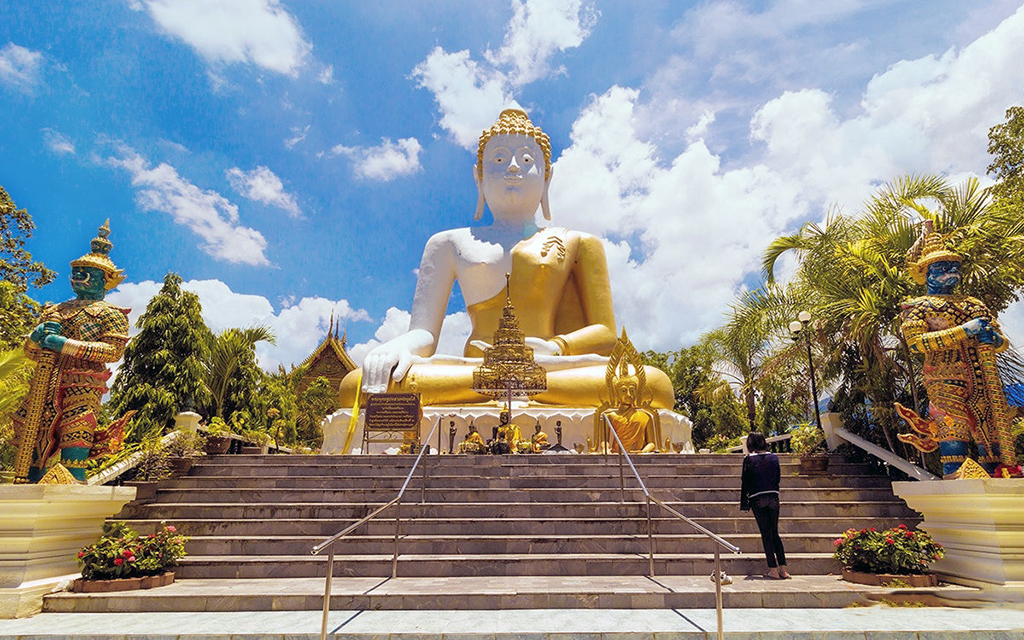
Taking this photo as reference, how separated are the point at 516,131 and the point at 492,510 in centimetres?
1140

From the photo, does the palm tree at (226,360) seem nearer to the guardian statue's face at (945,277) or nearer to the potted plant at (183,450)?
the potted plant at (183,450)

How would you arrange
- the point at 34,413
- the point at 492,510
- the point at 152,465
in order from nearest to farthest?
the point at 34,413 → the point at 492,510 → the point at 152,465

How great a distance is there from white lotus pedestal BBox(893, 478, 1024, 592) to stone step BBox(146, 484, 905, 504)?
190 centimetres

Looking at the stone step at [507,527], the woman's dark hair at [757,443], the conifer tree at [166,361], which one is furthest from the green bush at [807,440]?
the conifer tree at [166,361]

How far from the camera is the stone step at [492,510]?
7305 mm

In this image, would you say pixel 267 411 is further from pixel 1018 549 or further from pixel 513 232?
pixel 1018 549

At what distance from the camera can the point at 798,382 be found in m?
12.4

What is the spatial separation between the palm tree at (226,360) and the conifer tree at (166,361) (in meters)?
1.52

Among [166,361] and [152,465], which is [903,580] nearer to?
[152,465]

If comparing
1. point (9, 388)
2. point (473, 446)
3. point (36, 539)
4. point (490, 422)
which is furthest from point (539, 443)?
point (9, 388)

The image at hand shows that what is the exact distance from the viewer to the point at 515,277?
15500 mm

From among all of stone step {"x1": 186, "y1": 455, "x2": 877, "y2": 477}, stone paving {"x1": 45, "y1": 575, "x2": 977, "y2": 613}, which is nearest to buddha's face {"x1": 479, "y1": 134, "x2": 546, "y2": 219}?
stone step {"x1": 186, "y1": 455, "x2": 877, "y2": 477}

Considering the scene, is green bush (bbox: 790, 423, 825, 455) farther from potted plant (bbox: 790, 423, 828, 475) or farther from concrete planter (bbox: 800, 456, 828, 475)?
concrete planter (bbox: 800, 456, 828, 475)

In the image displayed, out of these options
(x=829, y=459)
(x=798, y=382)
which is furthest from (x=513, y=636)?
(x=798, y=382)
